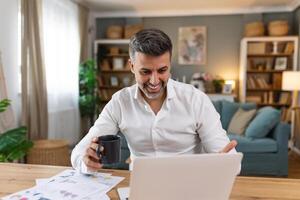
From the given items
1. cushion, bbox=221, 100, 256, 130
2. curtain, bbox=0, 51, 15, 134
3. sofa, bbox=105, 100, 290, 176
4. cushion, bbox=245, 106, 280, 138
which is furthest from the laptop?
cushion, bbox=221, 100, 256, 130

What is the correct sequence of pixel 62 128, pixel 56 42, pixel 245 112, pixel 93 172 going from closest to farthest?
A: pixel 93 172 < pixel 245 112 < pixel 56 42 < pixel 62 128

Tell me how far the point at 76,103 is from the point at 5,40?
1942mm

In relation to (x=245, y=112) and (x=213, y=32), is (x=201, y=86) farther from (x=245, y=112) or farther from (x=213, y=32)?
(x=245, y=112)

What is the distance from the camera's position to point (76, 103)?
512 centimetres

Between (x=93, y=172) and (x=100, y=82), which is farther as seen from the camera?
(x=100, y=82)

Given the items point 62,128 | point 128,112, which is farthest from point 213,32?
point 128,112

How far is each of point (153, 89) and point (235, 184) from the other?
49 centimetres

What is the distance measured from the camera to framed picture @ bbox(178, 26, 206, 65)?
586cm

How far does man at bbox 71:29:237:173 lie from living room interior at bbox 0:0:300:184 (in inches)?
73.1

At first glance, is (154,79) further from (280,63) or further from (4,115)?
(280,63)

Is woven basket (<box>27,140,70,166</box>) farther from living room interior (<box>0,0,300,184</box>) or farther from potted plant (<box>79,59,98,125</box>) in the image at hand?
potted plant (<box>79,59,98,125</box>)

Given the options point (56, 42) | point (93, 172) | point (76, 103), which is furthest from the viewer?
point (76, 103)

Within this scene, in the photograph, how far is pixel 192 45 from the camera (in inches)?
232

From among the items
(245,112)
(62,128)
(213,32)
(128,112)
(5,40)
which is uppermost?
(213,32)
